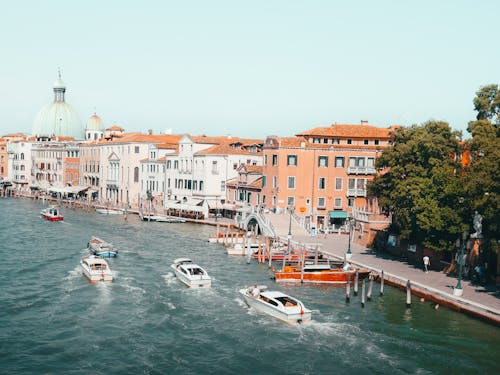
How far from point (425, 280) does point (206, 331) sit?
18167mm

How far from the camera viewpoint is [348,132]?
81250mm

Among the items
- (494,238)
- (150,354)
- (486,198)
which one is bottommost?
(150,354)

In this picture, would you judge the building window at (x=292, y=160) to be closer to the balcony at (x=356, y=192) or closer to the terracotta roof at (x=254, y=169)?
the balcony at (x=356, y=192)

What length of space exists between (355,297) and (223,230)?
3827 centimetres

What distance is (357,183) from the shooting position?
3152 inches

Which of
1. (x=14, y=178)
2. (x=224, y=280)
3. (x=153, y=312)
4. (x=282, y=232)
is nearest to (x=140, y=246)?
(x=282, y=232)

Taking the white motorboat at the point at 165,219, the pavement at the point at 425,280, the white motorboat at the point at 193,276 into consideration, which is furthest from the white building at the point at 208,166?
the white motorboat at the point at 193,276

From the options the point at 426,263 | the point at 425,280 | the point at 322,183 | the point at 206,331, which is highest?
the point at 322,183

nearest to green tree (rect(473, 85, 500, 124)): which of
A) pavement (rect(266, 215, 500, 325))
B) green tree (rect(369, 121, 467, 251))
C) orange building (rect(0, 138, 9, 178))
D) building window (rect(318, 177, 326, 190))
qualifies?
green tree (rect(369, 121, 467, 251))

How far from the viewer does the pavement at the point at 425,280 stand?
38562 mm

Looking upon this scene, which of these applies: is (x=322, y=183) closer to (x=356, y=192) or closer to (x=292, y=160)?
(x=356, y=192)

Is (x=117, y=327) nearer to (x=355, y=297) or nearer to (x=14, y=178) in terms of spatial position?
(x=355, y=297)

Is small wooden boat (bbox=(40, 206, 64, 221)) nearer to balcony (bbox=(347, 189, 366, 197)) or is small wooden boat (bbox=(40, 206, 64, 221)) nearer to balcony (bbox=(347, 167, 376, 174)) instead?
balcony (bbox=(347, 189, 366, 197))

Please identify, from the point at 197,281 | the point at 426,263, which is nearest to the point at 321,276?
the point at 426,263
